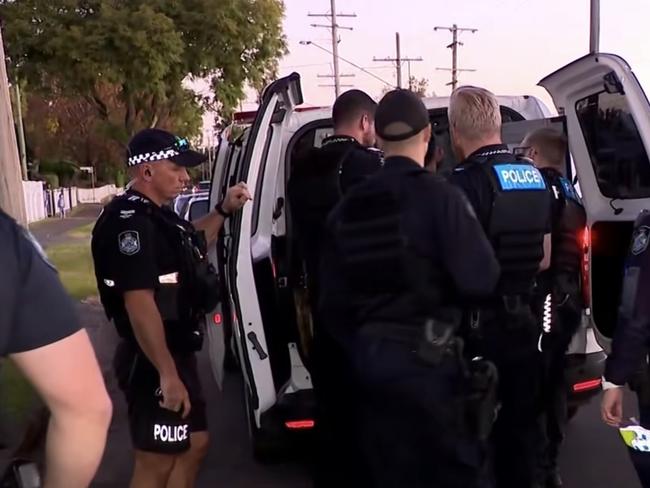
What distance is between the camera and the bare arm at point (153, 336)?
342 centimetres

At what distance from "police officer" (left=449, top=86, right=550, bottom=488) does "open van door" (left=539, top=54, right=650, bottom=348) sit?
816 millimetres

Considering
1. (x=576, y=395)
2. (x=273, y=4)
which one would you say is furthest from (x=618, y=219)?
(x=273, y=4)

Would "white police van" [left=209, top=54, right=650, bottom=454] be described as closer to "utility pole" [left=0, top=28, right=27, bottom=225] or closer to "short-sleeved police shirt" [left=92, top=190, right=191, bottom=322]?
"short-sleeved police shirt" [left=92, top=190, right=191, bottom=322]

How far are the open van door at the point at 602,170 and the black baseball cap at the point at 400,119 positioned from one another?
141 cm

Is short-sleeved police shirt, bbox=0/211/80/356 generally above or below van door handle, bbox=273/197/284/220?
above

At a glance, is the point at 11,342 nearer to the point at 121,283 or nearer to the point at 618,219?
the point at 121,283

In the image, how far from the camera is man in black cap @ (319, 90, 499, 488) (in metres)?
2.89

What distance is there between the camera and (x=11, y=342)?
66.5 inches

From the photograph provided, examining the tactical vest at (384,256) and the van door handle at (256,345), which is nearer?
the tactical vest at (384,256)

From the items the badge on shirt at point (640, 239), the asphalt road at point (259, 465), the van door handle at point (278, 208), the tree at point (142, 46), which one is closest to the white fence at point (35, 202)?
the tree at point (142, 46)

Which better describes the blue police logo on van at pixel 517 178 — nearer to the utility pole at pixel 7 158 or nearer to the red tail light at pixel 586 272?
the red tail light at pixel 586 272

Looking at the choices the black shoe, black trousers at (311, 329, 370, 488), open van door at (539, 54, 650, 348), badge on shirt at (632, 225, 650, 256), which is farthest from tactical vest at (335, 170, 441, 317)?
the black shoe

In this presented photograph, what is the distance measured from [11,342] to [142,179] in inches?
79.5

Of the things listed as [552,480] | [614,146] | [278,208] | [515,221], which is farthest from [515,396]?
[278,208]
